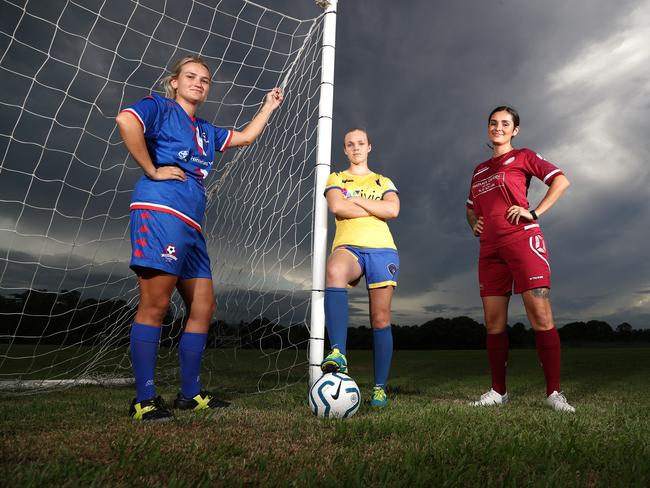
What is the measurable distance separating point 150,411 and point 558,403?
9.81 feet

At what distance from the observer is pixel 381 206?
12.7 ft

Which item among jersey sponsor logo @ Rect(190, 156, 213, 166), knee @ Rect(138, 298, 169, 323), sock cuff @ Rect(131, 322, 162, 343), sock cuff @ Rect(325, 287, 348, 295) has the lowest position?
sock cuff @ Rect(131, 322, 162, 343)

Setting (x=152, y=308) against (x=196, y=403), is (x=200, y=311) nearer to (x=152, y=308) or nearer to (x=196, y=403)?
(x=152, y=308)

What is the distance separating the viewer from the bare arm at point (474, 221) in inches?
171

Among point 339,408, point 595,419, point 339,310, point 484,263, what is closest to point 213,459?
point 339,408

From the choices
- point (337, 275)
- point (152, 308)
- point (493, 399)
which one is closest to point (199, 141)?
point (152, 308)

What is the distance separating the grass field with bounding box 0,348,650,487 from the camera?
1875mm

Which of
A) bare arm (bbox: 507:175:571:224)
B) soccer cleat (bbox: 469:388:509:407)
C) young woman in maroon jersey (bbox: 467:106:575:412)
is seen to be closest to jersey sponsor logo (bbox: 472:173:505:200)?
young woman in maroon jersey (bbox: 467:106:575:412)

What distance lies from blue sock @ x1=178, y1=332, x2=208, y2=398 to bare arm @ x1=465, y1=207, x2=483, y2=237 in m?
2.46

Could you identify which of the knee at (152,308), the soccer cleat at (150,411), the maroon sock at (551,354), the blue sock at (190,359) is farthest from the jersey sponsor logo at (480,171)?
the soccer cleat at (150,411)

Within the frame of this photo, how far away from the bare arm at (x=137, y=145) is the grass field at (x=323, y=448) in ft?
4.79

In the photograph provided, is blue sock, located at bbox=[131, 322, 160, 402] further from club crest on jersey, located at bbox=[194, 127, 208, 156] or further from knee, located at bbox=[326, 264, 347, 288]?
knee, located at bbox=[326, 264, 347, 288]

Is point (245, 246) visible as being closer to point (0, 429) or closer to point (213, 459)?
point (0, 429)

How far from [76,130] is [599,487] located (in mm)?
4736
